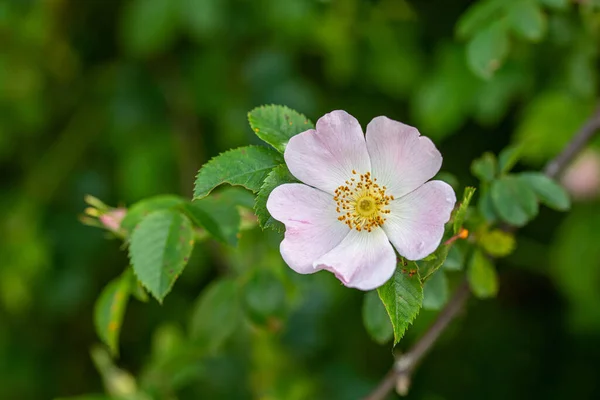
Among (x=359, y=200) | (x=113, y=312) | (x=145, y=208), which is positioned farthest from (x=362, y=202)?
(x=113, y=312)

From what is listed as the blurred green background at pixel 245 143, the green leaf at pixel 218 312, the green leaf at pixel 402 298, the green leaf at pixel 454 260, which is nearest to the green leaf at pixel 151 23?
the blurred green background at pixel 245 143

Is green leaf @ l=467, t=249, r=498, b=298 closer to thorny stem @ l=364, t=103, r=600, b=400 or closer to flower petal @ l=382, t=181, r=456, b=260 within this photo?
thorny stem @ l=364, t=103, r=600, b=400

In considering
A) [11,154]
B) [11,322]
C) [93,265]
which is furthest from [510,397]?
[11,154]

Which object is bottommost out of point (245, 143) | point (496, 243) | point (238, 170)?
point (245, 143)

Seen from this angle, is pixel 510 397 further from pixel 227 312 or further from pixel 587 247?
pixel 227 312

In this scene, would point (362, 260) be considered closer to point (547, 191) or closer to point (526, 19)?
point (547, 191)

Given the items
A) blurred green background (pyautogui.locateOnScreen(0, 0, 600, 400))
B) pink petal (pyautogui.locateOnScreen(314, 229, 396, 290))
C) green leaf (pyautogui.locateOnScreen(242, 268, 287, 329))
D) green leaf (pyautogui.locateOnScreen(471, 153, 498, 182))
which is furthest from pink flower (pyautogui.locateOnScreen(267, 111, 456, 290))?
blurred green background (pyautogui.locateOnScreen(0, 0, 600, 400))

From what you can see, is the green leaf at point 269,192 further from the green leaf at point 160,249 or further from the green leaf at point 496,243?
the green leaf at point 496,243
